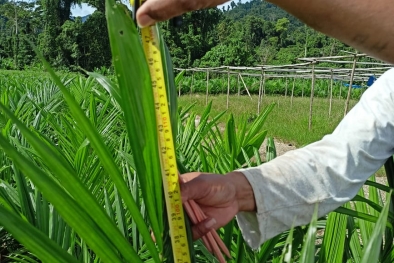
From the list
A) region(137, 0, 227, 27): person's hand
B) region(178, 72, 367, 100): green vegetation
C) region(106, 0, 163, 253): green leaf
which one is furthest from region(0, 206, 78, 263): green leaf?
region(178, 72, 367, 100): green vegetation

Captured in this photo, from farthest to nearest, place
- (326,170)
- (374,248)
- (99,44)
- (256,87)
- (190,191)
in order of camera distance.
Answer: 1. (99,44)
2. (256,87)
3. (326,170)
4. (190,191)
5. (374,248)

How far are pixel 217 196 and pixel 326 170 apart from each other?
8.5 inches

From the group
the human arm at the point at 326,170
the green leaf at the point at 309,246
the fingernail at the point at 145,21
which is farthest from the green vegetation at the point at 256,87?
the green leaf at the point at 309,246

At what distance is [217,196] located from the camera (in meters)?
0.60

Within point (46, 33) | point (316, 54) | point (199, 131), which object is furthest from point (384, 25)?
point (316, 54)

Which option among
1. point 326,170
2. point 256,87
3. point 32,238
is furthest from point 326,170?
point 256,87

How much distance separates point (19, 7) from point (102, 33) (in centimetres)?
1363

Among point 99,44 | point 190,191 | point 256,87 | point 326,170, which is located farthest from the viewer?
point 99,44

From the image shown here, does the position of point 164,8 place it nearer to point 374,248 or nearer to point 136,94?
point 136,94

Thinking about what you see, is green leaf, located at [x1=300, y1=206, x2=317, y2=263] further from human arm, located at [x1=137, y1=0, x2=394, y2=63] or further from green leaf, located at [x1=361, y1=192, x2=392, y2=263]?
human arm, located at [x1=137, y1=0, x2=394, y2=63]

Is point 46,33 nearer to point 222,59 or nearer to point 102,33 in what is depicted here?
point 102,33

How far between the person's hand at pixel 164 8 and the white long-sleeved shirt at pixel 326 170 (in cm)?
31

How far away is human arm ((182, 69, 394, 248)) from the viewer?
0.68 meters

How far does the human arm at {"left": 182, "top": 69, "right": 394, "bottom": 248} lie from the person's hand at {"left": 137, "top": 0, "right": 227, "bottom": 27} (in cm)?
30
